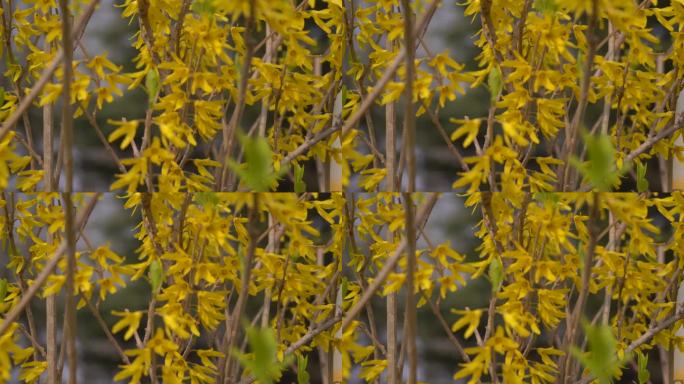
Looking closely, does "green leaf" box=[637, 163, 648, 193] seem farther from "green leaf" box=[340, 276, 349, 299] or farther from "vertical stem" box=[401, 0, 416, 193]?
"green leaf" box=[340, 276, 349, 299]

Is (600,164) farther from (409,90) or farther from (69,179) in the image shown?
(69,179)

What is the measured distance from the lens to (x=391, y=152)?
6.49 feet

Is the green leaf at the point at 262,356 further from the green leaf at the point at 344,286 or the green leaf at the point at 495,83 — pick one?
the green leaf at the point at 495,83

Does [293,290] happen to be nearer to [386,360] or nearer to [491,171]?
[386,360]

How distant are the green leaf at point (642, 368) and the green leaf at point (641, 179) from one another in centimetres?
36

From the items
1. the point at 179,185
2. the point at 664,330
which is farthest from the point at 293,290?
the point at 664,330

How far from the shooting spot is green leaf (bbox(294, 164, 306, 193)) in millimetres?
1970

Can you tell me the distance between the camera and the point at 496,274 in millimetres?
1903

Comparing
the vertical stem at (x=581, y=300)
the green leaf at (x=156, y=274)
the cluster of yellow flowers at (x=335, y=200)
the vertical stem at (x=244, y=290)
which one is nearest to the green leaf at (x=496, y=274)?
the cluster of yellow flowers at (x=335, y=200)

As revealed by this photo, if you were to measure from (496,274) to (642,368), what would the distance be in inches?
16.1

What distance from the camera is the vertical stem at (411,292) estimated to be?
70.0 inches

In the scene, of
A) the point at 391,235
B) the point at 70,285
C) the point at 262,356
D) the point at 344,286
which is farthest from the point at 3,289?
the point at 391,235

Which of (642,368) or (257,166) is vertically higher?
(257,166)

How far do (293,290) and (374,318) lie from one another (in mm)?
183
